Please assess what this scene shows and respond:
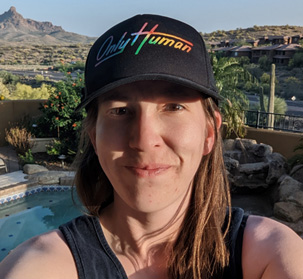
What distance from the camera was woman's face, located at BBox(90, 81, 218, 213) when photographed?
3.22ft

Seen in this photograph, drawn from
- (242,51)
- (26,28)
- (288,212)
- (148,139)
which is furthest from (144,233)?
(26,28)

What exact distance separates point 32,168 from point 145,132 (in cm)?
810

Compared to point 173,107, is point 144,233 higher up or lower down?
lower down

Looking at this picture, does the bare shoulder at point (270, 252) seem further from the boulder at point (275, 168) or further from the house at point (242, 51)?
the house at point (242, 51)

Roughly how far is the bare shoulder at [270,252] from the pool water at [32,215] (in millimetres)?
5632

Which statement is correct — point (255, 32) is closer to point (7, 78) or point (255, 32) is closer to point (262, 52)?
point (262, 52)

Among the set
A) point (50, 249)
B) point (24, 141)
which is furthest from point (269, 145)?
point (50, 249)

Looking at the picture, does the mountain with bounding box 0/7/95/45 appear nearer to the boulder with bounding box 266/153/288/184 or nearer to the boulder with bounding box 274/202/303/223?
the boulder with bounding box 266/153/288/184

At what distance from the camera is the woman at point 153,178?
95cm

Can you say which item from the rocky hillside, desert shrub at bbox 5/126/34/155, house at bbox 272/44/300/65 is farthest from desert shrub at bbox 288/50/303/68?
desert shrub at bbox 5/126/34/155

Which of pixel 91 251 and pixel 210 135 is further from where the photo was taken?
pixel 210 135

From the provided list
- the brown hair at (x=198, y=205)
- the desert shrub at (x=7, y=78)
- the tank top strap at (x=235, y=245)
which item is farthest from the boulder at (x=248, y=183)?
the desert shrub at (x=7, y=78)

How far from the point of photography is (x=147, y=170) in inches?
38.9

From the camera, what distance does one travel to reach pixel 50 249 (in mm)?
1009
